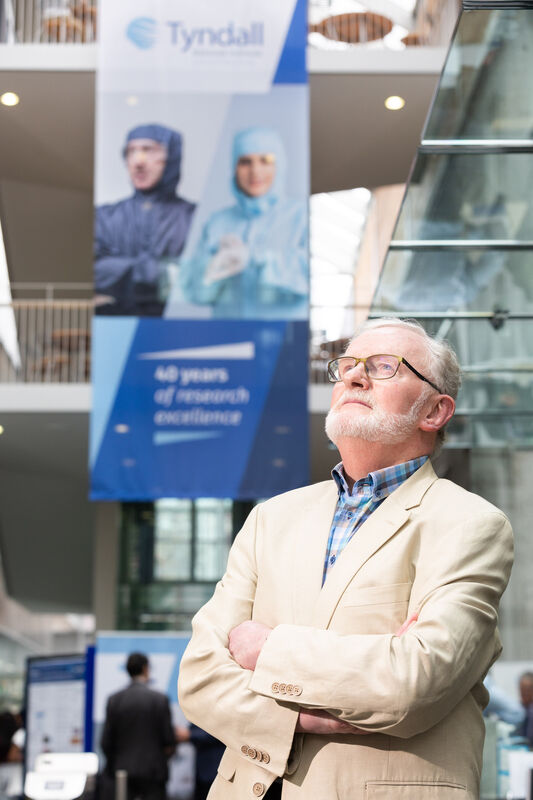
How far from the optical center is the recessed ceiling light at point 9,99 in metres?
11.9

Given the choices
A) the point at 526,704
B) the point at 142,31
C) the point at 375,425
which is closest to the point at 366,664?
the point at 375,425

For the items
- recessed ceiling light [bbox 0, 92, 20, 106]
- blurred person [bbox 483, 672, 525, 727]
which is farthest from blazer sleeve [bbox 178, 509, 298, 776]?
recessed ceiling light [bbox 0, 92, 20, 106]

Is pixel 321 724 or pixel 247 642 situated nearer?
Result: pixel 321 724

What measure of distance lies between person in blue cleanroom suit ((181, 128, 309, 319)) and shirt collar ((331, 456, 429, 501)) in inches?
318

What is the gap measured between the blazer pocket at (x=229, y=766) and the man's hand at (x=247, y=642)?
0.19 meters

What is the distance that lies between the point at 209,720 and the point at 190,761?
8.32 metres

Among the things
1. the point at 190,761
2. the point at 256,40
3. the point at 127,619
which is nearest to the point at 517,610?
the point at 190,761

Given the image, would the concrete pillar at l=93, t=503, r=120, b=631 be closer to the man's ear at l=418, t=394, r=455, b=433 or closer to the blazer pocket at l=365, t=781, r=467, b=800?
the man's ear at l=418, t=394, r=455, b=433

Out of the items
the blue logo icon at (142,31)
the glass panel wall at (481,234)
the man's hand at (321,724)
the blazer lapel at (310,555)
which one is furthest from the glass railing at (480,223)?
the blue logo icon at (142,31)

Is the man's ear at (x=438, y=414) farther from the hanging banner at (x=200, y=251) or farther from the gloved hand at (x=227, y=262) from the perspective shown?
the gloved hand at (x=227, y=262)

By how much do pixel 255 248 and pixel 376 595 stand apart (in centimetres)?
872

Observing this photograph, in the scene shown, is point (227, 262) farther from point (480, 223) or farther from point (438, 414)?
point (438, 414)

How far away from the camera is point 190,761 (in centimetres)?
976

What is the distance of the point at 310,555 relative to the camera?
7.04ft
